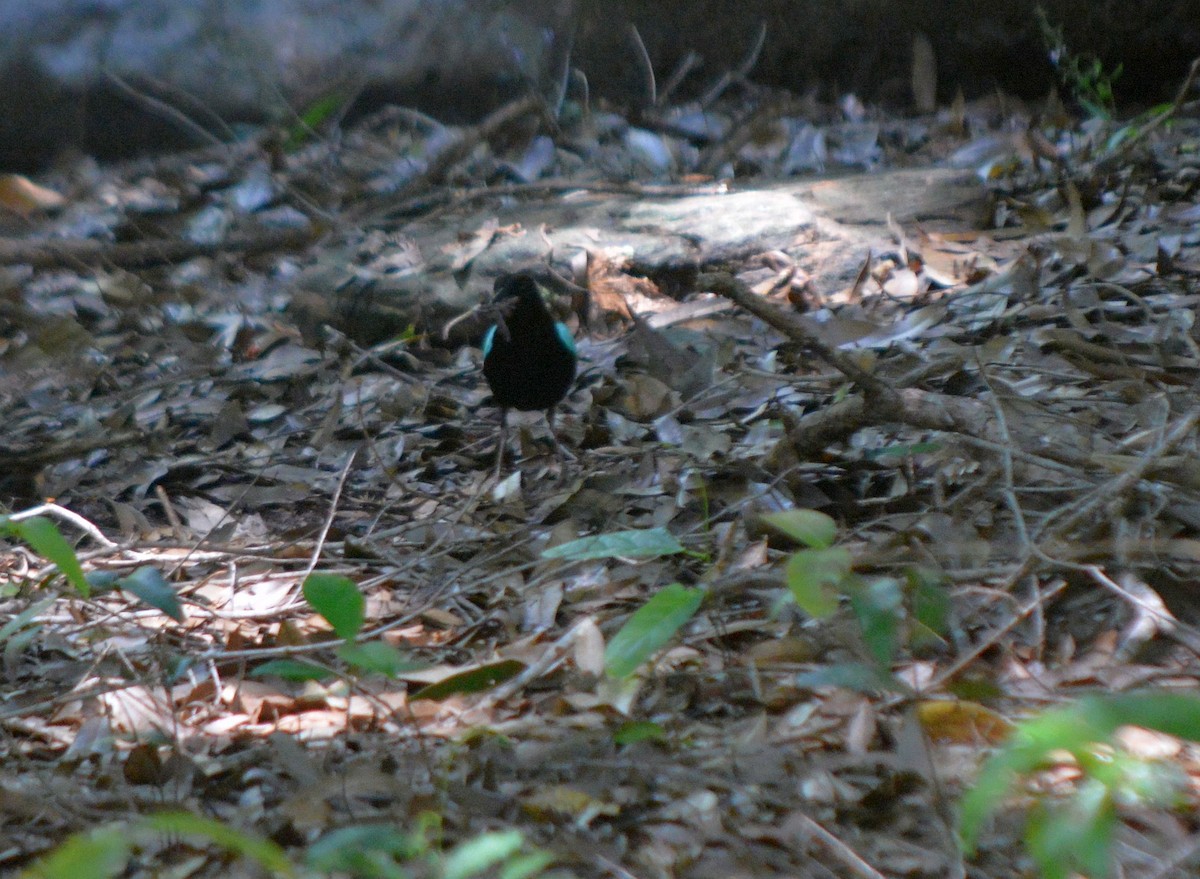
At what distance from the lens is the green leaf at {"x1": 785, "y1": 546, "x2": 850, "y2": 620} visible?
1700 mm

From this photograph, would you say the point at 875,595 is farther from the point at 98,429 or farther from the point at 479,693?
the point at 98,429

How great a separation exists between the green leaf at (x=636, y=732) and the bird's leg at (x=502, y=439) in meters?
1.61

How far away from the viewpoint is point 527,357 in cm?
363

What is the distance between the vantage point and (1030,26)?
616 centimetres

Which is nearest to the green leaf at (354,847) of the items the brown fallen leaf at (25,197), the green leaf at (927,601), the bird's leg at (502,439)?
the green leaf at (927,601)

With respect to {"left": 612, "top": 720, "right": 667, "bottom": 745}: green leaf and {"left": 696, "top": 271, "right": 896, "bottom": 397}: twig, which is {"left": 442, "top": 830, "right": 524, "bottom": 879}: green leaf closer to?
{"left": 612, "top": 720, "right": 667, "bottom": 745}: green leaf

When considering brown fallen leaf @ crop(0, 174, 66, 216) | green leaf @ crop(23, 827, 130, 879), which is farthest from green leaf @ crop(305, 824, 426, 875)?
brown fallen leaf @ crop(0, 174, 66, 216)

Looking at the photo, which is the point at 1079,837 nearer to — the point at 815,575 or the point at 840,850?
the point at 840,850

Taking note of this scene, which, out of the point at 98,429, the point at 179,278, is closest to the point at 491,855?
the point at 98,429

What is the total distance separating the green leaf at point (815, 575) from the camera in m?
1.70

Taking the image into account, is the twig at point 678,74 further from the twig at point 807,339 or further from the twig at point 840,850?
the twig at point 840,850

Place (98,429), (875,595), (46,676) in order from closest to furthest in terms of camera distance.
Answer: (875,595), (46,676), (98,429)

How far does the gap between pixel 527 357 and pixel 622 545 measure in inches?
59.9

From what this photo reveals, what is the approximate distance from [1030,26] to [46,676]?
5.86m
